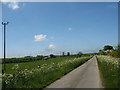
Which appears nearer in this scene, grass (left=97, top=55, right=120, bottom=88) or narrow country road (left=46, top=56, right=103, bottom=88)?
grass (left=97, top=55, right=120, bottom=88)

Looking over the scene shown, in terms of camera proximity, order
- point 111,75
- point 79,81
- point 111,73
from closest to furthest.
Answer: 1. point 79,81
2. point 111,75
3. point 111,73

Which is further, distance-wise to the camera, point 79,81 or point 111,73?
point 111,73

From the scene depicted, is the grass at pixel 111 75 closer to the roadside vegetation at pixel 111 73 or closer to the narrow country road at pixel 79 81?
the roadside vegetation at pixel 111 73

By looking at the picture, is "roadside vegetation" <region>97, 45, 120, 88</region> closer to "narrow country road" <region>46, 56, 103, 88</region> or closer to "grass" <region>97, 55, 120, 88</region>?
"grass" <region>97, 55, 120, 88</region>

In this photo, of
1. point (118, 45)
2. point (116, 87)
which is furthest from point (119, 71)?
point (118, 45)

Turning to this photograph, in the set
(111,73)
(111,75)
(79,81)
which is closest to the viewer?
(79,81)

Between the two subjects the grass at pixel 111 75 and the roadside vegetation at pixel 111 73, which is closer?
the grass at pixel 111 75

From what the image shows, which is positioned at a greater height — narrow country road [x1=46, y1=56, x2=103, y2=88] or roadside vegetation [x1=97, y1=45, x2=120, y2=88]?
roadside vegetation [x1=97, y1=45, x2=120, y2=88]

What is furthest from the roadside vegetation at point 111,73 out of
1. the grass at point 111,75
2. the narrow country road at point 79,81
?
the narrow country road at point 79,81

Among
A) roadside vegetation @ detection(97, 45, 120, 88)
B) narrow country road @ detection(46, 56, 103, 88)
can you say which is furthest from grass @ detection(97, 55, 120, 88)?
narrow country road @ detection(46, 56, 103, 88)

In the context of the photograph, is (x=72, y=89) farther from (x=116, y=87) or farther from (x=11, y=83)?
(x=11, y=83)

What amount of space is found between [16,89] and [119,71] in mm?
8031

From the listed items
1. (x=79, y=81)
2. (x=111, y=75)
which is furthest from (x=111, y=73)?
(x=79, y=81)

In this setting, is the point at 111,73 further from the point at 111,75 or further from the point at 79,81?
the point at 79,81
